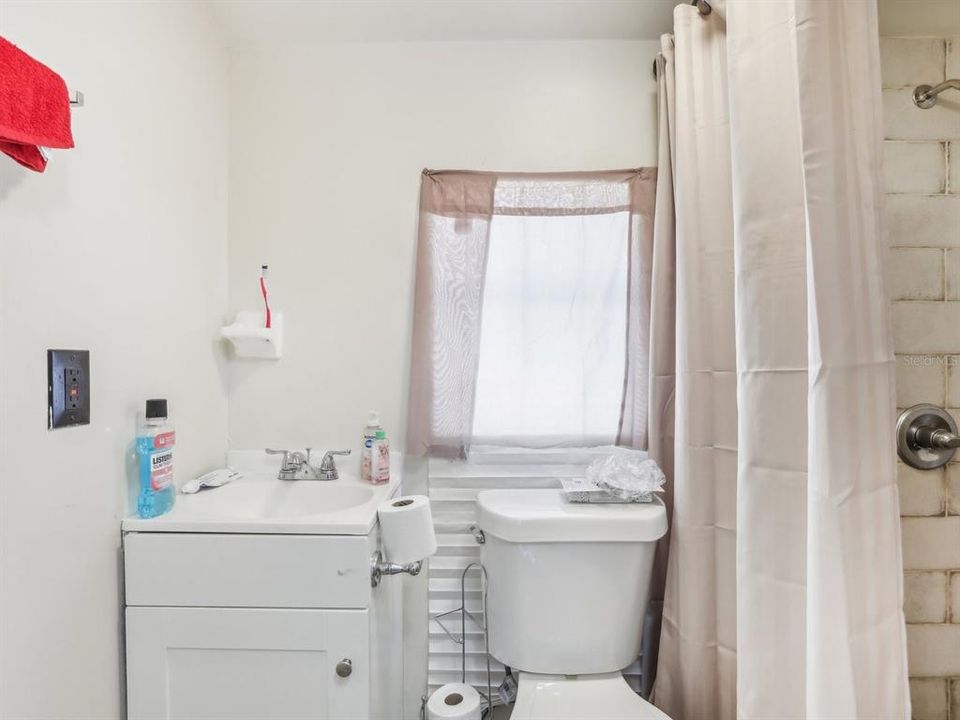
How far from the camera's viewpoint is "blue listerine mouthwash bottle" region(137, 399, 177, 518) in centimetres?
99

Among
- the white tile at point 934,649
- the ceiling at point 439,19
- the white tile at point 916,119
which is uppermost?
the ceiling at point 439,19

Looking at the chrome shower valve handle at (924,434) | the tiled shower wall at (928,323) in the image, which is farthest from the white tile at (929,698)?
the chrome shower valve handle at (924,434)

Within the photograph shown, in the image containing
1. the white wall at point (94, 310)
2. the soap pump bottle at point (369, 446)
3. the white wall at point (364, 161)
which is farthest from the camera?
the white wall at point (364, 161)

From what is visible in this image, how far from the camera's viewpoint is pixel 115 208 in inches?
38.4

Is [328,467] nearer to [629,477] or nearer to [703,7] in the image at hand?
[629,477]

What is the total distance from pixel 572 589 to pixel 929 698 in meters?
0.89

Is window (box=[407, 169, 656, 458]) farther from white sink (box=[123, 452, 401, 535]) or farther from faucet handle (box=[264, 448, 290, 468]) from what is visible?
faucet handle (box=[264, 448, 290, 468])

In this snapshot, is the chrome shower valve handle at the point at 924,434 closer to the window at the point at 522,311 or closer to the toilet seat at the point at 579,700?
the window at the point at 522,311

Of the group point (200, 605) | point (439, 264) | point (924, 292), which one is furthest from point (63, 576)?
point (924, 292)

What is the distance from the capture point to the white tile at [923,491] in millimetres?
1087

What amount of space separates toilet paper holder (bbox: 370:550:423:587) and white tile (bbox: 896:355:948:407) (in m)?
1.21

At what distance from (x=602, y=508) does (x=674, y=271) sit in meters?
0.68

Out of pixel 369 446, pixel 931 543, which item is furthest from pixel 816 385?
pixel 369 446

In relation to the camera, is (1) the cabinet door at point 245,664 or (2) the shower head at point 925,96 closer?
(1) the cabinet door at point 245,664
